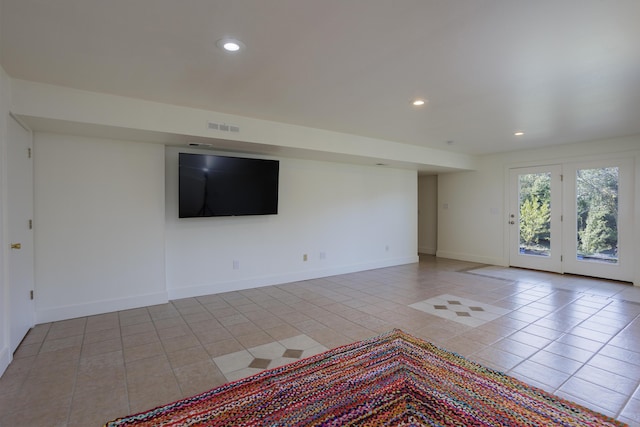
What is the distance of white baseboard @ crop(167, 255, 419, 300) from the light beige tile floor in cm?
19

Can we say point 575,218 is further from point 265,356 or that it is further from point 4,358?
point 4,358

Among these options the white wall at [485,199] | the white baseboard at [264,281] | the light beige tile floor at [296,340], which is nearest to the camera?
the light beige tile floor at [296,340]

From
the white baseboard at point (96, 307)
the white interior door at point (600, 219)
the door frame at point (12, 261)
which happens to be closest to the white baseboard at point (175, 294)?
the white baseboard at point (96, 307)

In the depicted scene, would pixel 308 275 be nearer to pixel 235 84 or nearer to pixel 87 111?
pixel 235 84

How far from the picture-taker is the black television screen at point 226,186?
164 inches

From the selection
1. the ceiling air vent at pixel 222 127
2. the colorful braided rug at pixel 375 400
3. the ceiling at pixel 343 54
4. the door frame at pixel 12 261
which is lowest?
the colorful braided rug at pixel 375 400

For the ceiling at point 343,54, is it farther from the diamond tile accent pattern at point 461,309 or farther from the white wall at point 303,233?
the diamond tile accent pattern at point 461,309

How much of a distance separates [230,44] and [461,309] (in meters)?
3.71

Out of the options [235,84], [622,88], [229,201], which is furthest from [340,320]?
[622,88]

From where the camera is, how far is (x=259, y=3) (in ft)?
6.00

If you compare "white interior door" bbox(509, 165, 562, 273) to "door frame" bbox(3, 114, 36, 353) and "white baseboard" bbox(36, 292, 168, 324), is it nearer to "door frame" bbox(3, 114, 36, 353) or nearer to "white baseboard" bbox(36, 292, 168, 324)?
"white baseboard" bbox(36, 292, 168, 324)

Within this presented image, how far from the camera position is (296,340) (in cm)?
299

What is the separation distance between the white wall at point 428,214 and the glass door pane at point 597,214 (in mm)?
3159

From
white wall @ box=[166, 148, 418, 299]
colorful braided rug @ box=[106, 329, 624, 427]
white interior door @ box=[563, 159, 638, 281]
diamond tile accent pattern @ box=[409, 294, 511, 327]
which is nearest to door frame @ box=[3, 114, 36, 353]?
white wall @ box=[166, 148, 418, 299]
